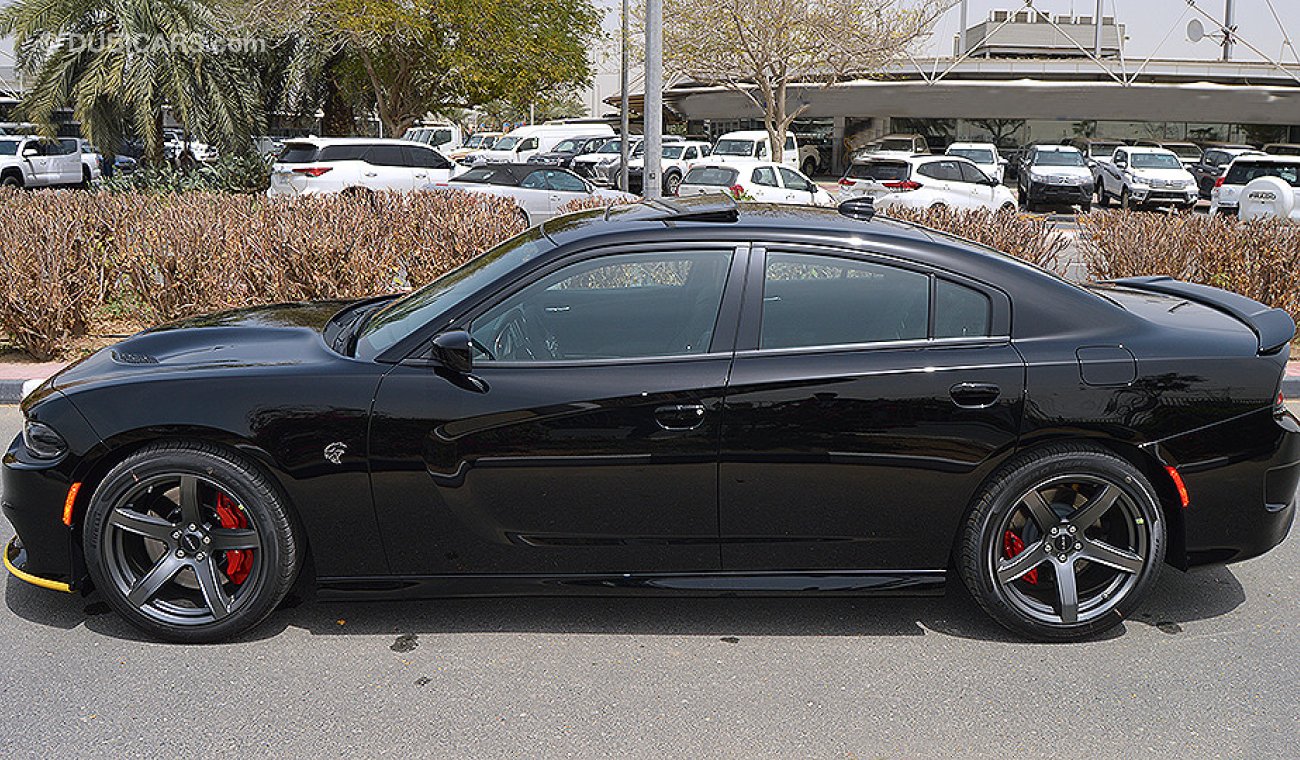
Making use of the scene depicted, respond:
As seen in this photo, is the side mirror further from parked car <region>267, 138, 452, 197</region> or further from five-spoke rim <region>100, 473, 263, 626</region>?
parked car <region>267, 138, 452, 197</region>

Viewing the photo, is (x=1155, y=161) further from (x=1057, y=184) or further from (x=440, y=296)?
(x=440, y=296)

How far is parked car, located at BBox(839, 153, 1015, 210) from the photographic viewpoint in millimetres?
23109

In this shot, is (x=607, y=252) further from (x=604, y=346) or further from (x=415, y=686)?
(x=415, y=686)

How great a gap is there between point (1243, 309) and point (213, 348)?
155 inches

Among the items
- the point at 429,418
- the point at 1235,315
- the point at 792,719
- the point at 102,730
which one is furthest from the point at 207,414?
the point at 1235,315

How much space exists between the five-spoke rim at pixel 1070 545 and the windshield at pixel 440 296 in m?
1.94

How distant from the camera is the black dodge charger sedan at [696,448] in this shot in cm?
407

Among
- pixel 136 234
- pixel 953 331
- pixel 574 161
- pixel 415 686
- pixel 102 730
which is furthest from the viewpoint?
pixel 574 161

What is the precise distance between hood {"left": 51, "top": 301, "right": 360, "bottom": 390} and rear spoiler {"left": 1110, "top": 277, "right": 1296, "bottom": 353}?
133 inches

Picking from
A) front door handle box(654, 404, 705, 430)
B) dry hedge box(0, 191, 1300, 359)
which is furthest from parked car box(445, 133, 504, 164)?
front door handle box(654, 404, 705, 430)

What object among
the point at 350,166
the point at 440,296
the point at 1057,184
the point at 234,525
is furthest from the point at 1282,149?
the point at 234,525

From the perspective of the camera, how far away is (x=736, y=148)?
35281 millimetres

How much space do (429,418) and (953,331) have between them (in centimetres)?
182

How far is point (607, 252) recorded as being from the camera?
432 cm
